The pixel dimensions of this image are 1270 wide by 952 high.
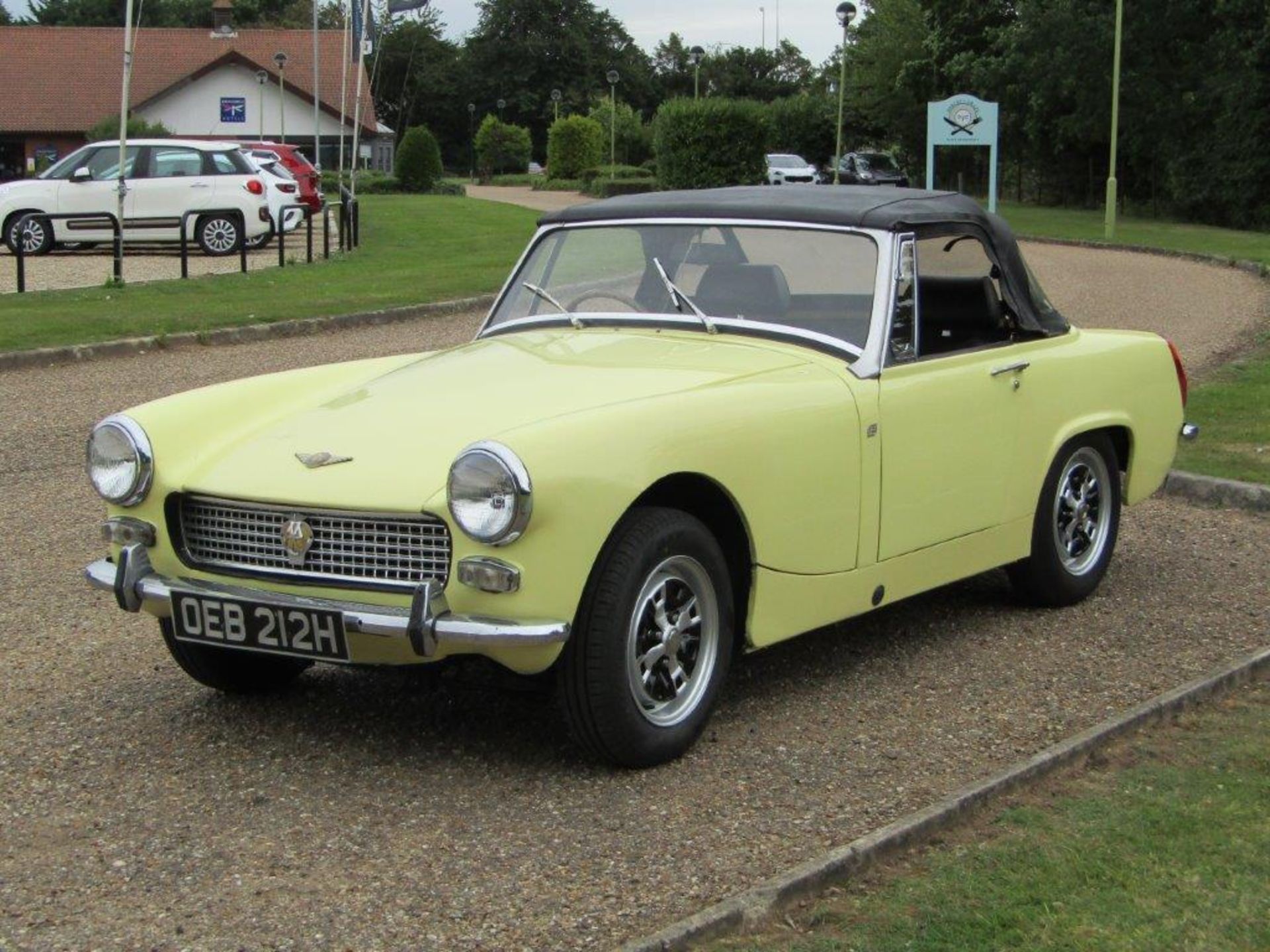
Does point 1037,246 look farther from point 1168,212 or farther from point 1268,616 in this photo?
point 1268,616

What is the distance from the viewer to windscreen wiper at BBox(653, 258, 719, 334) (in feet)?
18.7

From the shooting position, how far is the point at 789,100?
230ft

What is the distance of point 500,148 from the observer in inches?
3172

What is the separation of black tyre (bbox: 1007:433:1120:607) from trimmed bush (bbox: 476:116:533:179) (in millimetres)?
69807

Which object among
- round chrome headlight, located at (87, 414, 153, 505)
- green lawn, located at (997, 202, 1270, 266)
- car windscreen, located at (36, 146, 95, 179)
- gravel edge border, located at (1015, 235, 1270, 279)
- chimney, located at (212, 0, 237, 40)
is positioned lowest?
round chrome headlight, located at (87, 414, 153, 505)

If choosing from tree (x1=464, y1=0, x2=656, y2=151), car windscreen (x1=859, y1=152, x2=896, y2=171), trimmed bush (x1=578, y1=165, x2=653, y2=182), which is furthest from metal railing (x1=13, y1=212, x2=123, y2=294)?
tree (x1=464, y1=0, x2=656, y2=151)

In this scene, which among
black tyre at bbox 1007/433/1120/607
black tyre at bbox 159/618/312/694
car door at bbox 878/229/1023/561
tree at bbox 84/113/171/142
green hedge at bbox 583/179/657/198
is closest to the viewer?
black tyre at bbox 159/618/312/694

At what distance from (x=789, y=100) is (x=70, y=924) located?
68.7 metres

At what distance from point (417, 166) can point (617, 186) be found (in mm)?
7429

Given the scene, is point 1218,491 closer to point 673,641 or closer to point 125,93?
point 673,641

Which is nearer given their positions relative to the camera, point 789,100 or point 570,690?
point 570,690

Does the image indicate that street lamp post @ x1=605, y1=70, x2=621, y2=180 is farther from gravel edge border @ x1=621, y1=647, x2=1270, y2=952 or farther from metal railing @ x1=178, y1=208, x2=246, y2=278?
gravel edge border @ x1=621, y1=647, x2=1270, y2=952

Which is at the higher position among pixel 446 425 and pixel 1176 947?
pixel 446 425

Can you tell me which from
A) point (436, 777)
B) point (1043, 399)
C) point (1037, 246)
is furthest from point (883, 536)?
point (1037, 246)
